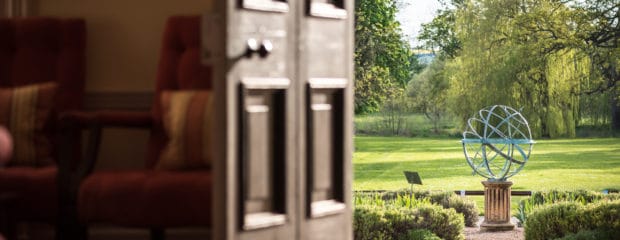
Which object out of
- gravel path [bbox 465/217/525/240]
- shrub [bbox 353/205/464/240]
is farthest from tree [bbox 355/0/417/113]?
gravel path [bbox 465/217/525/240]

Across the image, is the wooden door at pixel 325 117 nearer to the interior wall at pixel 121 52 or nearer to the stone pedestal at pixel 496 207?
the interior wall at pixel 121 52

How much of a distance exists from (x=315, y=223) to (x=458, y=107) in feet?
23.0

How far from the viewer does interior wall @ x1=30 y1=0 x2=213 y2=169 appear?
4.36 meters

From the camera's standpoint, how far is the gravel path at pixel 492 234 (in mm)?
10422

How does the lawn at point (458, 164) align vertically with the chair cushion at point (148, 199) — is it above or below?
below

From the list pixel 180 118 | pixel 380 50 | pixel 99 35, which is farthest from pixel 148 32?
pixel 380 50

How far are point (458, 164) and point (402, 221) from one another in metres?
0.72

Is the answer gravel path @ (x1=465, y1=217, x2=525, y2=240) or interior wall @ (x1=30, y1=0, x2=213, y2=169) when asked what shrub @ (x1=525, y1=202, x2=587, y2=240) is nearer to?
gravel path @ (x1=465, y1=217, x2=525, y2=240)

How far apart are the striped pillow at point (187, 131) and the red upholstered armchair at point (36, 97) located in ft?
1.27

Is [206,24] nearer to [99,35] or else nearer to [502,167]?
[99,35]

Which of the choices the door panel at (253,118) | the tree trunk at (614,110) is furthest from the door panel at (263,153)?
the tree trunk at (614,110)

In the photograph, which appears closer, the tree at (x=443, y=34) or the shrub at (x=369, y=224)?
the tree at (x=443, y=34)

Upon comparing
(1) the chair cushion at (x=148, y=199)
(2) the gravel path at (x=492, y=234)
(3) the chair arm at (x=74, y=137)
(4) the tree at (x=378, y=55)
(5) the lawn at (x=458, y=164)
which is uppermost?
(4) the tree at (x=378, y=55)

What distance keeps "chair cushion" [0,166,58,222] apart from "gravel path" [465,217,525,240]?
7118mm
